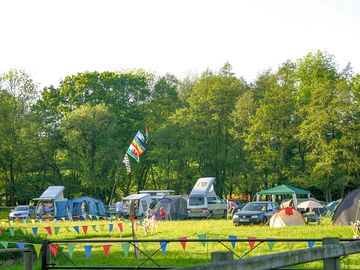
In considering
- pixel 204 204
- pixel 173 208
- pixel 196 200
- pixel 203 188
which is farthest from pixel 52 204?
pixel 204 204

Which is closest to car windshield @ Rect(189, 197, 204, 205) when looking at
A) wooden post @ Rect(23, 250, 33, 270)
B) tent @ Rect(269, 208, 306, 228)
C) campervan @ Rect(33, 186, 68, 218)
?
campervan @ Rect(33, 186, 68, 218)

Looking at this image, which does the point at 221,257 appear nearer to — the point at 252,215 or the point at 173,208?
the point at 252,215

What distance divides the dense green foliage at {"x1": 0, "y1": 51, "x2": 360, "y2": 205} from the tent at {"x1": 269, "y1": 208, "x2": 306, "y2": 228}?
20339mm

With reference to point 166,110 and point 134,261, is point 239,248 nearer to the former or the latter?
point 134,261

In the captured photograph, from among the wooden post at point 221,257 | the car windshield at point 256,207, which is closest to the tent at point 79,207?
the car windshield at point 256,207

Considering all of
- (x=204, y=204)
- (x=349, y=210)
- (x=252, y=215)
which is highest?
(x=204, y=204)

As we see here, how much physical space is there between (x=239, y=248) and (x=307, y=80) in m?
39.5

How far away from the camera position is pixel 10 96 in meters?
54.5

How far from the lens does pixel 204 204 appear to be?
37281 mm

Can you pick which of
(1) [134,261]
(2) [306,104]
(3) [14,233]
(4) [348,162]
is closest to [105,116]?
(2) [306,104]

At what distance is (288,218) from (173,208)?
13237mm

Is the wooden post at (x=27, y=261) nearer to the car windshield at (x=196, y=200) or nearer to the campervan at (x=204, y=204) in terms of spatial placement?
the campervan at (x=204, y=204)

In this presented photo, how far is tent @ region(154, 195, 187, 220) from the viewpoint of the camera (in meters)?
36.3

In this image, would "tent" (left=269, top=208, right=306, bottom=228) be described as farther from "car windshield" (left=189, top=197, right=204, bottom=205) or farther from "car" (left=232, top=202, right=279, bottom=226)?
"car windshield" (left=189, top=197, right=204, bottom=205)
